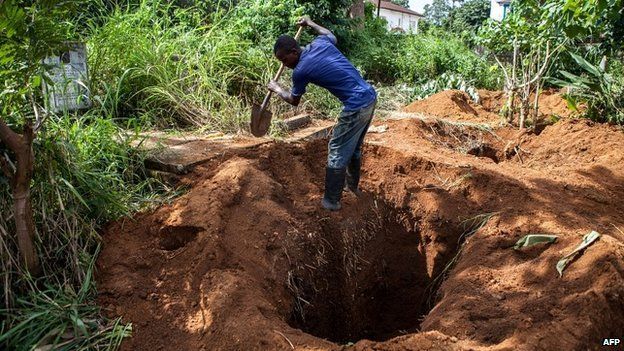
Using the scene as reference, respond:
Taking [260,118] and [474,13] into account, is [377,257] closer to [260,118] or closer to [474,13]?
[260,118]

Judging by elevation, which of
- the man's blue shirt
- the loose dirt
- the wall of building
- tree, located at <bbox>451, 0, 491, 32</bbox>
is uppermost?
the man's blue shirt

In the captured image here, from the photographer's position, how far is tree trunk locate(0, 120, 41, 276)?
2725 mm

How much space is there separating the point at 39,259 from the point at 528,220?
10.2 feet

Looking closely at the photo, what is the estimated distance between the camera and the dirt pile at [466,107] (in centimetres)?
751

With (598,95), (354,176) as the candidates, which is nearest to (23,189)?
(354,176)

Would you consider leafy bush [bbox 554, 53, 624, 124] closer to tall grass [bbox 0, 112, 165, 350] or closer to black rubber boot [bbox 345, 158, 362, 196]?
black rubber boot [bbox 345, 158, 362, 196]

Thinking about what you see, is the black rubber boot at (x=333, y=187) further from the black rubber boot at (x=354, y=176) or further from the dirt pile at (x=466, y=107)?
the dirt pile at (x=466, y=107)

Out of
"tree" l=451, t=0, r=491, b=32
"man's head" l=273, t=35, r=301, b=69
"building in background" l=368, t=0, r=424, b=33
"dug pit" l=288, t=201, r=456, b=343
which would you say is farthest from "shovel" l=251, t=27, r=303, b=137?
"building in background" l=368, t=0, r=424, b=33

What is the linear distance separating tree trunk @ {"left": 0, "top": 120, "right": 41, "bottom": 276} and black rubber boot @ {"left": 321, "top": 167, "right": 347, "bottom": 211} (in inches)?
76.8

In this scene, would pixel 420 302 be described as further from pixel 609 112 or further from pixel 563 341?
pixel 609 112

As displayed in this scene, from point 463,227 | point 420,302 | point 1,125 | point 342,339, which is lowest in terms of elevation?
point 342,339

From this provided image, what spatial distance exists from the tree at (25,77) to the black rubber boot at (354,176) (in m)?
2.22

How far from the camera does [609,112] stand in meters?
6.74

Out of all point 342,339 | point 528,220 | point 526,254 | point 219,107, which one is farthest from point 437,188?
point 219,107
